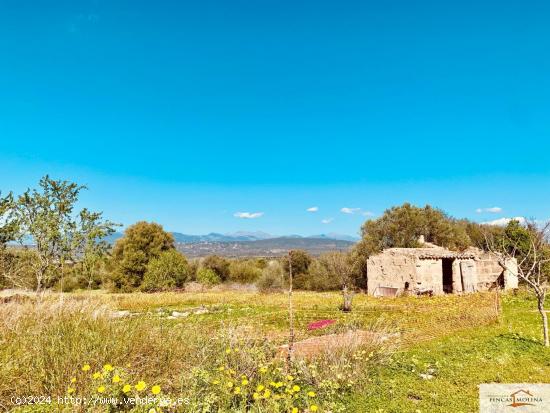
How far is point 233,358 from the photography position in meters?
5.83

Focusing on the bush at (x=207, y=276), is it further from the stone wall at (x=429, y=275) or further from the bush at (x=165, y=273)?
the stone wall at (x=429, y=275)

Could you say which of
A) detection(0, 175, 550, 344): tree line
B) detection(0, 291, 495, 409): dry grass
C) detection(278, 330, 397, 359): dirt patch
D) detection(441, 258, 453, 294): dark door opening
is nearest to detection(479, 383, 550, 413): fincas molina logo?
detection(0, 291, 495, 409): dry grass

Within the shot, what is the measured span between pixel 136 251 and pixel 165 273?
16.6 feet

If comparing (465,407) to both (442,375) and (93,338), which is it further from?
(93,338)

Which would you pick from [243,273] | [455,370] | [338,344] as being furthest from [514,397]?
[243,273]

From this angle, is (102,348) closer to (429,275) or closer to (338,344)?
(338,344)

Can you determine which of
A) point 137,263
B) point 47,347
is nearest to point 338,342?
point 47,347

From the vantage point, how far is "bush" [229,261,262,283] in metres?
46.8

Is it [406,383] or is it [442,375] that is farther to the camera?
[442,375]

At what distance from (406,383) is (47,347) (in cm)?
565

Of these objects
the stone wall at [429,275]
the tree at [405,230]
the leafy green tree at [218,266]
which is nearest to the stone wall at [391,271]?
the stone wall at [429,275]

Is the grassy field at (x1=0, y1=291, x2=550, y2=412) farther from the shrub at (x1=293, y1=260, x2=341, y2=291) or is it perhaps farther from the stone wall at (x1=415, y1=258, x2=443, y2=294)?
the shrub at (x1=293, y1=260, x2=341, y2=291)

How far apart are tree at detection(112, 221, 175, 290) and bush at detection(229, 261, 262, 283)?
10.2m

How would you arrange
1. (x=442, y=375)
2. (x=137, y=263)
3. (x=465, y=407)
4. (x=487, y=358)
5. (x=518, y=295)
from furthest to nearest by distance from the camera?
(x=137, y=263) → (x=518, y=295) → (x=487, y=358) → (x=442, y=375) → (x=465, y=407)
